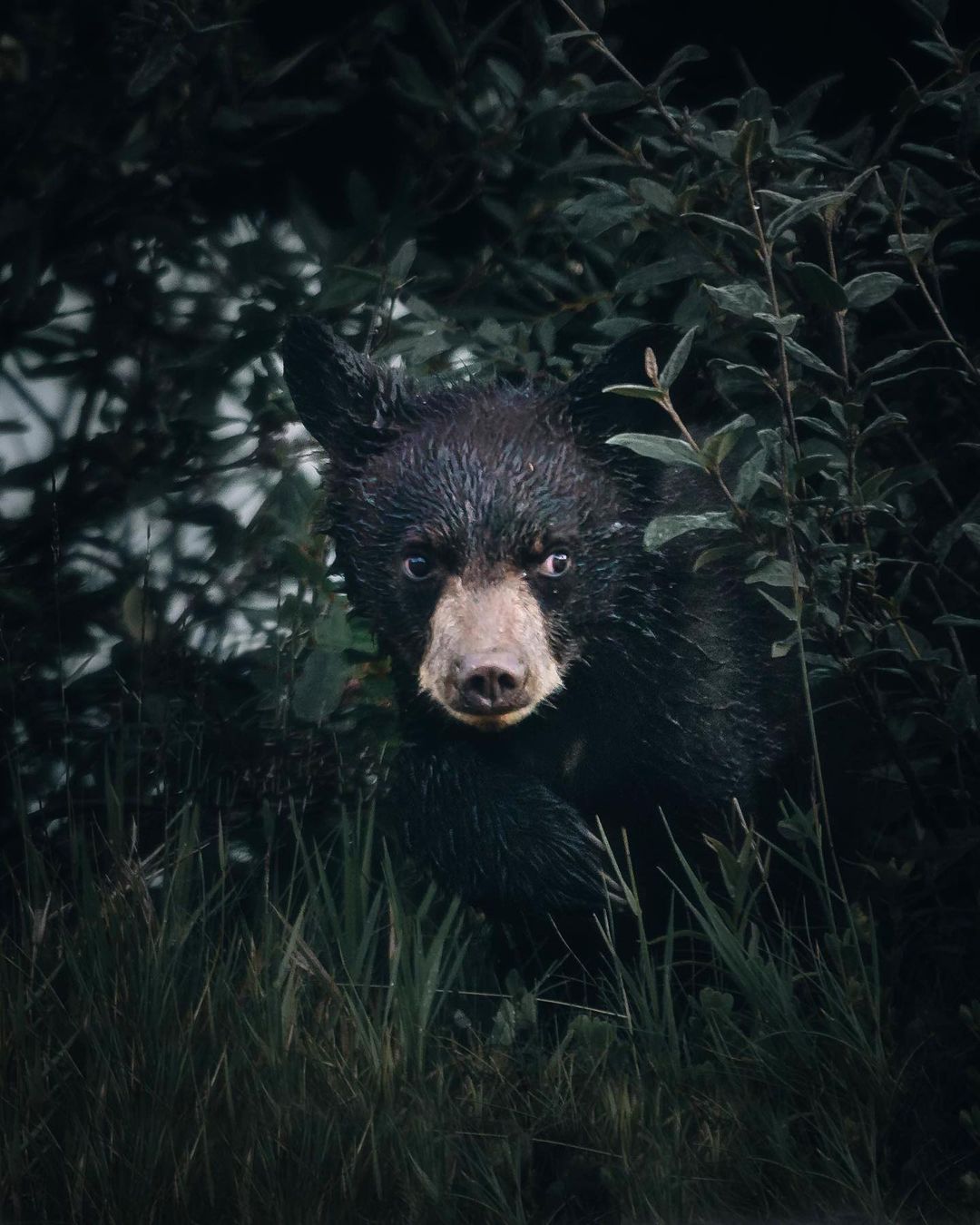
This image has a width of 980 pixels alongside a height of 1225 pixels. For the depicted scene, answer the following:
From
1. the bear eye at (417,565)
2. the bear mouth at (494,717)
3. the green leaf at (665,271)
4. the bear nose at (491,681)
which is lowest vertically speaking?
the bear mouth at (494,717)

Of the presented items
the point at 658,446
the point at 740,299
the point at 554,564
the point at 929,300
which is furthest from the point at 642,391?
the point at 554,564

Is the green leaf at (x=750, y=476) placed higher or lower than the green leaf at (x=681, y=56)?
lower

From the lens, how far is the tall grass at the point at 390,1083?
2064 mm

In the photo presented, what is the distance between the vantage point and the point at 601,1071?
7.79 ft

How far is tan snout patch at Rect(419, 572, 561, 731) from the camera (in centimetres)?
270

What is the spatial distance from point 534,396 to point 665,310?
15.7 inches

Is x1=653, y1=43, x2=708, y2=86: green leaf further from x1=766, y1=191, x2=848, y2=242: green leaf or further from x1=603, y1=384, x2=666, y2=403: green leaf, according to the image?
x1=603, y1=384, x2=666, y2=403: green leaf

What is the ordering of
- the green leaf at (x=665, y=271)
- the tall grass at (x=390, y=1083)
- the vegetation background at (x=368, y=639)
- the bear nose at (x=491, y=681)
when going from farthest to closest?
the green leaf at (x=665, y=271) < the bear nose at (x=491, y=681) < the vegetation background at (x=368, y=639) < the tall grass at (x=390, y=1083)

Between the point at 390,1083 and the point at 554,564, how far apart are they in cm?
120

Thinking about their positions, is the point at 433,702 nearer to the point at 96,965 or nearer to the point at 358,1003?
the point at 358,1003

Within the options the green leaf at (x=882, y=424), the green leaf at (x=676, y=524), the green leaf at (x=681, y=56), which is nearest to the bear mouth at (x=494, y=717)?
the green leaf at (x=676, y=524)

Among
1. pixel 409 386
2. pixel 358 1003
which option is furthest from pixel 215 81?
pixel 358 1003

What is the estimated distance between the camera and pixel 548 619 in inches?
116

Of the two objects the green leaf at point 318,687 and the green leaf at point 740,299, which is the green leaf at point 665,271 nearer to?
the green leaf at point 740,299
